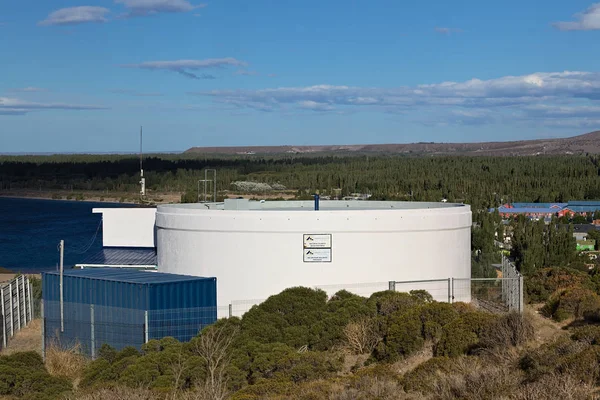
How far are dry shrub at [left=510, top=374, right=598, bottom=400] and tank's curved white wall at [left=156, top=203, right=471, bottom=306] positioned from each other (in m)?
11.1

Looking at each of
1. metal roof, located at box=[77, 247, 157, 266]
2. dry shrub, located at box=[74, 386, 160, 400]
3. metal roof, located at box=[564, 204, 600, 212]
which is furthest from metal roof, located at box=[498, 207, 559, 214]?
dry shrub, located at box=[74, 386, 160, 400]

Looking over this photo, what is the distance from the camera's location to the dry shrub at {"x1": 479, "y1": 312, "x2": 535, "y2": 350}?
1692 centimetres

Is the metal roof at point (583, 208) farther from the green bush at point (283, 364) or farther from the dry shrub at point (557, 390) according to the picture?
the dry shrub at point (557, 390)

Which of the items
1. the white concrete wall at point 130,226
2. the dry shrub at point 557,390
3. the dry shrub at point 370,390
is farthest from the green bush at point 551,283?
the dry shrub at point 557,390

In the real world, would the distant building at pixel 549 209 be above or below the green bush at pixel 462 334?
below

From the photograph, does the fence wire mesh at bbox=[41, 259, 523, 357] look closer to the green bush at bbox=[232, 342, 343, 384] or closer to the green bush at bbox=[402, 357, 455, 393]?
the green bush at bbox=[232, 342, 343, 384]

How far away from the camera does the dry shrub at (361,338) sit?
18875 millimetres

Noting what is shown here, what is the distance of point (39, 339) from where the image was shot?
75.9ft

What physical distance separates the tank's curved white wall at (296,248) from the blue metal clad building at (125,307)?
88cm

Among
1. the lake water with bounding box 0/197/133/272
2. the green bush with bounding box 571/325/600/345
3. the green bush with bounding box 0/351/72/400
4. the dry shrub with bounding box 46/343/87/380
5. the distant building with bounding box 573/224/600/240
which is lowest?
the lake water with bounding box 0/197/133/272

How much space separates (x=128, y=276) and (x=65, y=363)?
3.67m

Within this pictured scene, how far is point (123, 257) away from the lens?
1085 inches

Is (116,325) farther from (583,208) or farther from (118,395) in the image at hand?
(583,208)

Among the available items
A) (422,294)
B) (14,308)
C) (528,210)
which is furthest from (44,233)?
(422,294)
